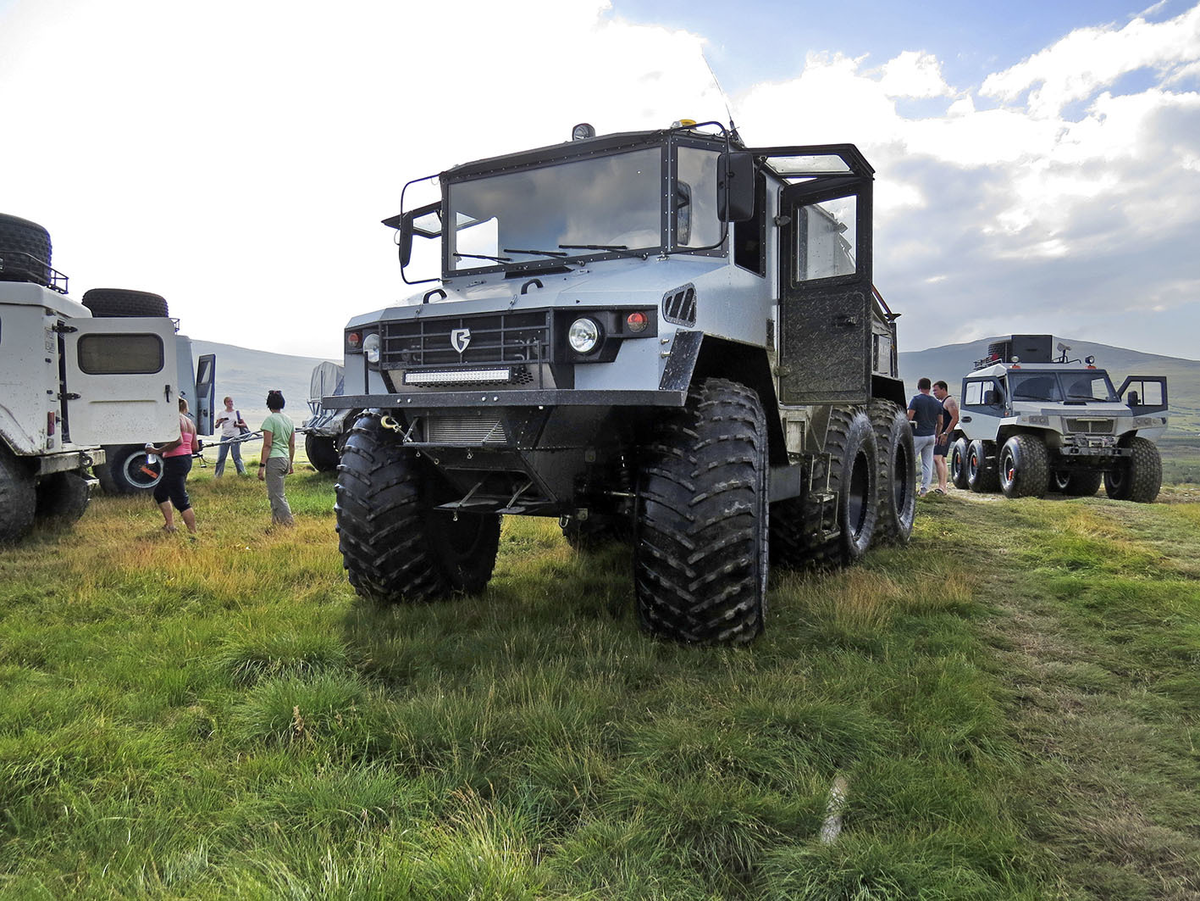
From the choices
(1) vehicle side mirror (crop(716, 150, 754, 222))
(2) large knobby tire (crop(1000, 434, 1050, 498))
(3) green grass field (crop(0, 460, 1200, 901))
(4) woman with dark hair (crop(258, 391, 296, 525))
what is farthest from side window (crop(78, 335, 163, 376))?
(2) large knobby tire (crop(1000, 434, 1050, 498))

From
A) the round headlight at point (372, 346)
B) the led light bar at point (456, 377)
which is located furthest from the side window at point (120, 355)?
the led light bar at point (456, 377)

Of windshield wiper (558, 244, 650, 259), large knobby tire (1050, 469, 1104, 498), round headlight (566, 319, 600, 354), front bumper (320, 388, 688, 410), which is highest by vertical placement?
windshield wiper (558, 244, 650, 259)

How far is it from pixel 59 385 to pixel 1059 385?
15020 millimetres

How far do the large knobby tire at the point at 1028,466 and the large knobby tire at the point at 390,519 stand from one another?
11.4 m

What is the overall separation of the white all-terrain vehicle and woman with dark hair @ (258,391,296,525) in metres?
11.3

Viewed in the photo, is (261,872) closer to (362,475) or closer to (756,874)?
(756,874)

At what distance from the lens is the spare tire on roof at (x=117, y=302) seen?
418 inches

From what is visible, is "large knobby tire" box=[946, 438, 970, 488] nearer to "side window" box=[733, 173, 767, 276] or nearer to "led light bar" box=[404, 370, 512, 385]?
"side window" box=[733, 173, 767, 276]

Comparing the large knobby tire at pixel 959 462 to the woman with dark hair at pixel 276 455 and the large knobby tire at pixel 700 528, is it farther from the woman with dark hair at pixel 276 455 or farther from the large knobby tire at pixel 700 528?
the large knobby tire at pixel 700 528

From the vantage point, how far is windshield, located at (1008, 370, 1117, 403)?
47.1 feet

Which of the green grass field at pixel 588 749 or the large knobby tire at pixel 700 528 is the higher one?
the large knobby tire at pixel 700 528

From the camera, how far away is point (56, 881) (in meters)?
2.22

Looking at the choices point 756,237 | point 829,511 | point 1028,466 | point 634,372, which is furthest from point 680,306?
point 1028,466

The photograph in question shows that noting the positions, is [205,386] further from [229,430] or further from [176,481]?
[176,481]
